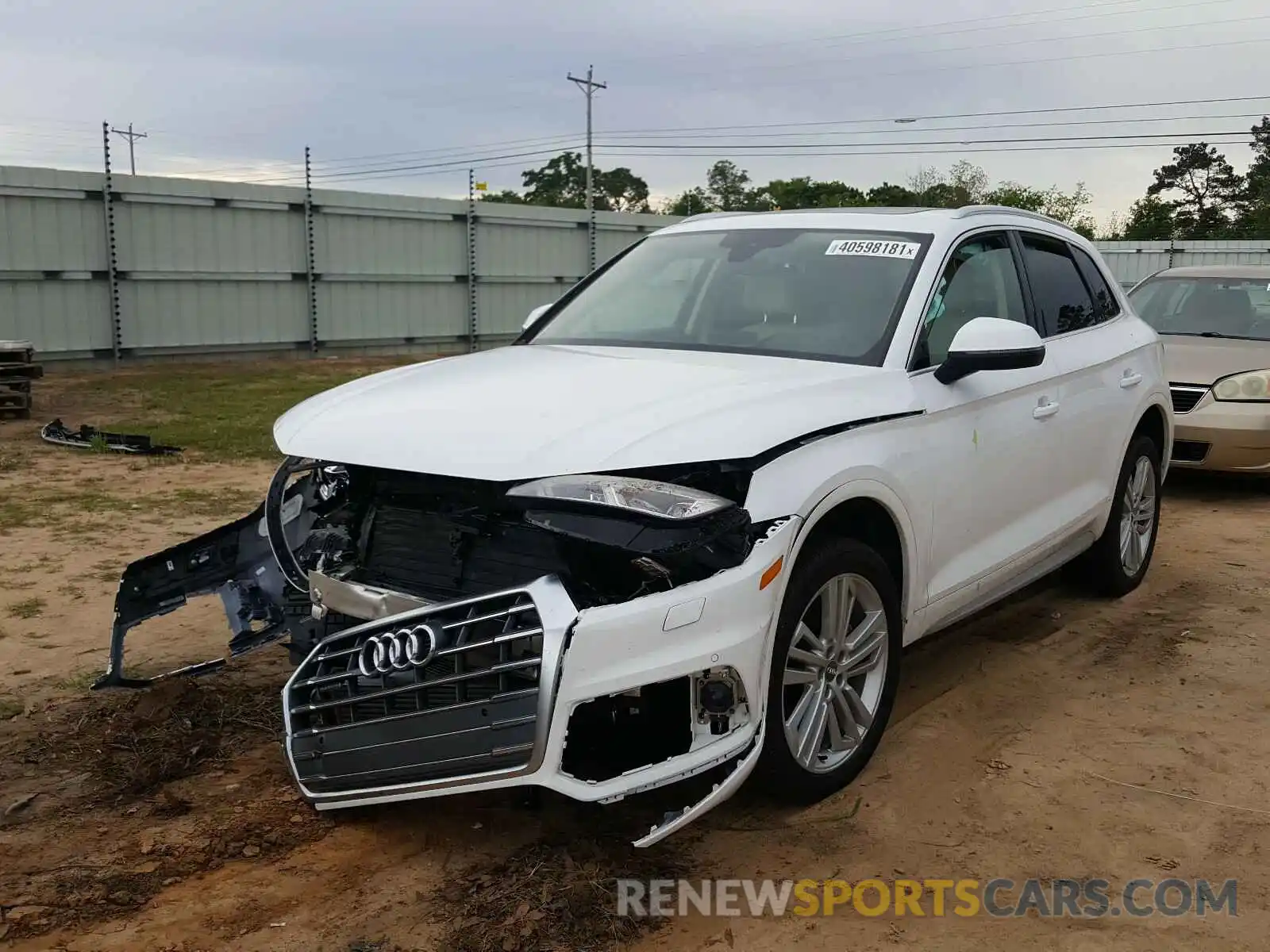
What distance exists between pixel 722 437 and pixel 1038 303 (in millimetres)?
2501

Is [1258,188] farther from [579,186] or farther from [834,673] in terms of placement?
[834,673]

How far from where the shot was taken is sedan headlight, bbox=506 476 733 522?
9.37 feet

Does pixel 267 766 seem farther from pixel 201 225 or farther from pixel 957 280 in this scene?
pixel 201 225

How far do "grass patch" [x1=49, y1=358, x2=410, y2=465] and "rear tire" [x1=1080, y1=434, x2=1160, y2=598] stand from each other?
639cm

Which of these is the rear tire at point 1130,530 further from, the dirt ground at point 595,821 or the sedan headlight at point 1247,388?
the sedan headlight at point 1247,388

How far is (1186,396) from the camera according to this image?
8633 millimetres

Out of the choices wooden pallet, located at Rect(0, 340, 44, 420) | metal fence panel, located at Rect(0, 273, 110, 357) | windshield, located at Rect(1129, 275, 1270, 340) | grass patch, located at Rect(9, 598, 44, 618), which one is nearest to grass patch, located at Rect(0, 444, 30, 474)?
wooden pallet, located at Rect(0, 340, 44, 420)

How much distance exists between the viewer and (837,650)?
3.50m

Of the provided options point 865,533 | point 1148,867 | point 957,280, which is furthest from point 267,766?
point 957,280

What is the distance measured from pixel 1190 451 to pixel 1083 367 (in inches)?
167

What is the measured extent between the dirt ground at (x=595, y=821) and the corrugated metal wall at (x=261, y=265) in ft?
37.5

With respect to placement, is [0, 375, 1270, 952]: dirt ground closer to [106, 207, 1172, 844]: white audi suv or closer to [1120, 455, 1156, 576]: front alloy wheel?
[106, 207, 1172, 844]: white audi suv

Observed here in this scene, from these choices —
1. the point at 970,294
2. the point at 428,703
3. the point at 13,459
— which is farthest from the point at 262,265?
the point at 428,703

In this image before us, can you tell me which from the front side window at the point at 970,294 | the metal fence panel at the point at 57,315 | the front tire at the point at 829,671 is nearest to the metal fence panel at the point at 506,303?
the metal fence panel at the point at 57,315
